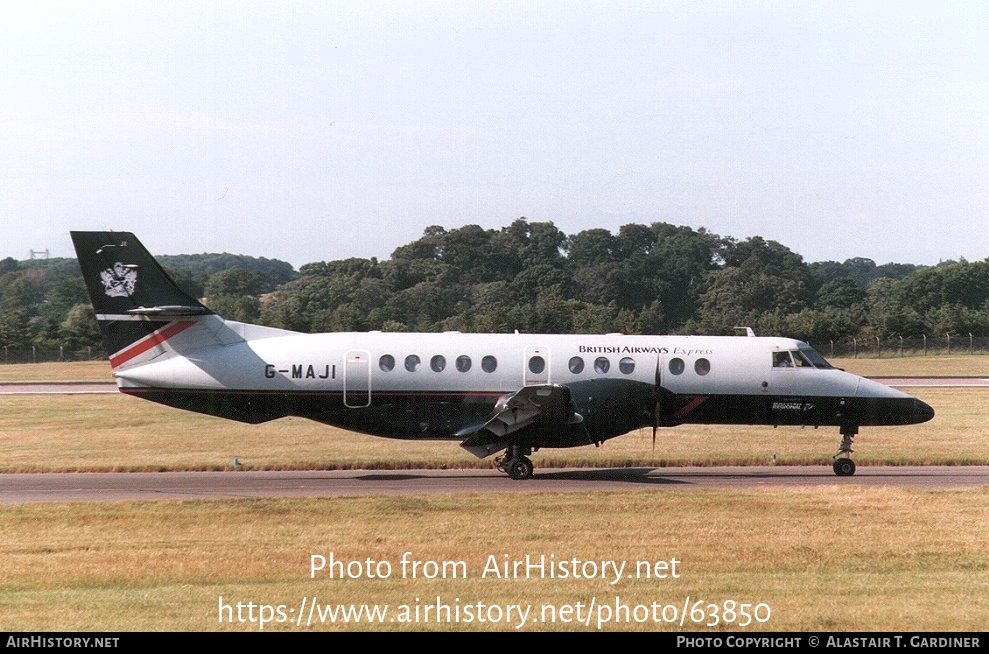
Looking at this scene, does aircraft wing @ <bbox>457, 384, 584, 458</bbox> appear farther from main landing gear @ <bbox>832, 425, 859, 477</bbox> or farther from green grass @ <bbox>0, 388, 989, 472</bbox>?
main landing gear @ <bbox>832, 425, 859, 477</bbox>

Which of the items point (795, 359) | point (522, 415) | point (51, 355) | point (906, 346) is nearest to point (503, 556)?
point (522, 415)

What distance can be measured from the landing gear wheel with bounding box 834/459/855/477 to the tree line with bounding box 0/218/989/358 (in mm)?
26035

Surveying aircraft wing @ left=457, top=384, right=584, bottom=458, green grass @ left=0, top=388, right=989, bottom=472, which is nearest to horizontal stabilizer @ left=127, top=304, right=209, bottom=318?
green grass @ left=0, top=388, right=989, bottom=472

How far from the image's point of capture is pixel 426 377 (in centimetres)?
2514

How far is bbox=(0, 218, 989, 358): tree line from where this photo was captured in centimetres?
6450

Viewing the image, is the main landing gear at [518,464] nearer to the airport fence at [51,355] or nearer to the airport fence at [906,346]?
the airport fence at [906,346]

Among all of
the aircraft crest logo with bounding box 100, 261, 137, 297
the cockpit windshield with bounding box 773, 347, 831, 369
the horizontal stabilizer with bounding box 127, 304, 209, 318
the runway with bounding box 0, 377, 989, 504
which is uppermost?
the aircraft crest logo with bounding box 100, 261, 137, 297

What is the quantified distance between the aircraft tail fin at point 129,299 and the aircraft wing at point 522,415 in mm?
7043

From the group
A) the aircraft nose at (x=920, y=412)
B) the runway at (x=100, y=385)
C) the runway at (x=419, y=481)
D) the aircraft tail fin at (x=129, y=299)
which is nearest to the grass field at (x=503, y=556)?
the runway at (x=419, y=481)

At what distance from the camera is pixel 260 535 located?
17.6m

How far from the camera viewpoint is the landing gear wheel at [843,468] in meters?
25.3

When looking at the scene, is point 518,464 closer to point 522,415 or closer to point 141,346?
point 522,415
